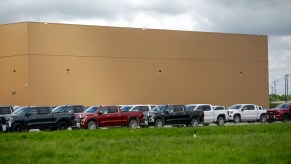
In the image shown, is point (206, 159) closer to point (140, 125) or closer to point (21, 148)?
point (21, 148)

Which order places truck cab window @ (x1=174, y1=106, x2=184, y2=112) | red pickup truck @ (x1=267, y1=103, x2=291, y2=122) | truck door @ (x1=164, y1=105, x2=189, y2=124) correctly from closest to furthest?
truck door @ (x1=164, y1=105, x2=189, y2=124) < truck cab window @ (x1=174, y1=106, x2=184, y2=112) < red pickup truck @ (x1=267, y1=103, x2=291, y2=122)

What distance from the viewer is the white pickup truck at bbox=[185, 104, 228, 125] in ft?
145

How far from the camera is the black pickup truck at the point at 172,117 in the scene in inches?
1603

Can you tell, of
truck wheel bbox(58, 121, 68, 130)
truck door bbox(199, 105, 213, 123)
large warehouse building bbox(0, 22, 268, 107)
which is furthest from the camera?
large warehouse building bbox(0, 22, 268, 107)

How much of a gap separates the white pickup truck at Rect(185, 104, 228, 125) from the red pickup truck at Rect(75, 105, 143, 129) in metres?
5.19

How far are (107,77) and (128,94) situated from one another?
10.9 ft

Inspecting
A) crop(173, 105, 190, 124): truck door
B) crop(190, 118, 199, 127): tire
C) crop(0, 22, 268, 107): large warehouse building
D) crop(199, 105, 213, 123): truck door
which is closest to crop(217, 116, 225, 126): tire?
crop(199, 105, 213, 123): truck door


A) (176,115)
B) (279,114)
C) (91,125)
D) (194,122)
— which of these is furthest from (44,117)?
(279,114)

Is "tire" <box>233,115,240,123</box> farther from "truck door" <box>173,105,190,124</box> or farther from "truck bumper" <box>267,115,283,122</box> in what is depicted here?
"truck door" <box>173,105,190,124</box>

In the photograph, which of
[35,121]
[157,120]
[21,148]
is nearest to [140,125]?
[157,120]

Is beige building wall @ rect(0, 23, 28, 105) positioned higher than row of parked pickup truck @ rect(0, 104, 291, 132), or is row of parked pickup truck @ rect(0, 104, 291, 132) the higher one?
beige building wall @ rect(0, 23, 28, 105)

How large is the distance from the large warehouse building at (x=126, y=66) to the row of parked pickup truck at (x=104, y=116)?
22.6 meters

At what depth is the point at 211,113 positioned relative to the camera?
1769 inches

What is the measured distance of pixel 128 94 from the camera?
227ft
